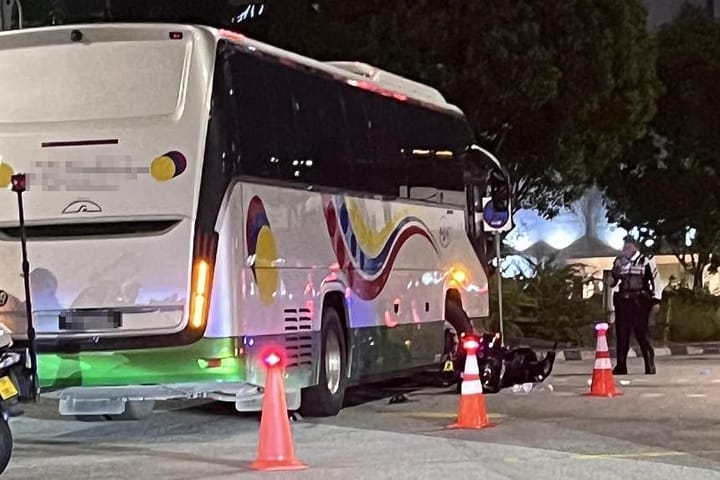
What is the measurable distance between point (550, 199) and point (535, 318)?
9028 mm

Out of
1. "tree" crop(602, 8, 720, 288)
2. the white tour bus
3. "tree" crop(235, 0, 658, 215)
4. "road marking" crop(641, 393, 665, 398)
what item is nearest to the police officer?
"road marking" crop(641, 393, 665, 398)

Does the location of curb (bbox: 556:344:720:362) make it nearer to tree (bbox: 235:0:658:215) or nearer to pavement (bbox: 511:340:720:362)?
pavement (bbox: 511:340:720:362)

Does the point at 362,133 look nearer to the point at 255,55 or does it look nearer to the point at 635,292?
the point at 255,55

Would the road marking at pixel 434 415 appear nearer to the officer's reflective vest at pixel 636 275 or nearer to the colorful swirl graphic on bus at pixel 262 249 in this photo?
the colorful swirl graphic on bus at pixel 262 249

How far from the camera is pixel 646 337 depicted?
19797mm

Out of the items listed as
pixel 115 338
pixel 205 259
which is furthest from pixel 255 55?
pixel 115 338

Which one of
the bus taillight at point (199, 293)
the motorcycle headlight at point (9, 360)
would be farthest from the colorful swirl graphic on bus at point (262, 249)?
the motorcycle headlight at point (9, 360)

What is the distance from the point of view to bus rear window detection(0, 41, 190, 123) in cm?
1237

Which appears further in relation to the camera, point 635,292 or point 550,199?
A: point 550,199

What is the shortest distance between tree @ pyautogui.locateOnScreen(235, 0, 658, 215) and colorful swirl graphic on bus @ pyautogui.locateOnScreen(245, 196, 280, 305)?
13773 millimetres

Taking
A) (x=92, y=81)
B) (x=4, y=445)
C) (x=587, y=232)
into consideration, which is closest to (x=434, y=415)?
(x=92, y=81)

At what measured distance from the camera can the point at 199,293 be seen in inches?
477

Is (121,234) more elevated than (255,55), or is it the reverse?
(255,55)

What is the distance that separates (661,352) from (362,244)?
13.2 metres
